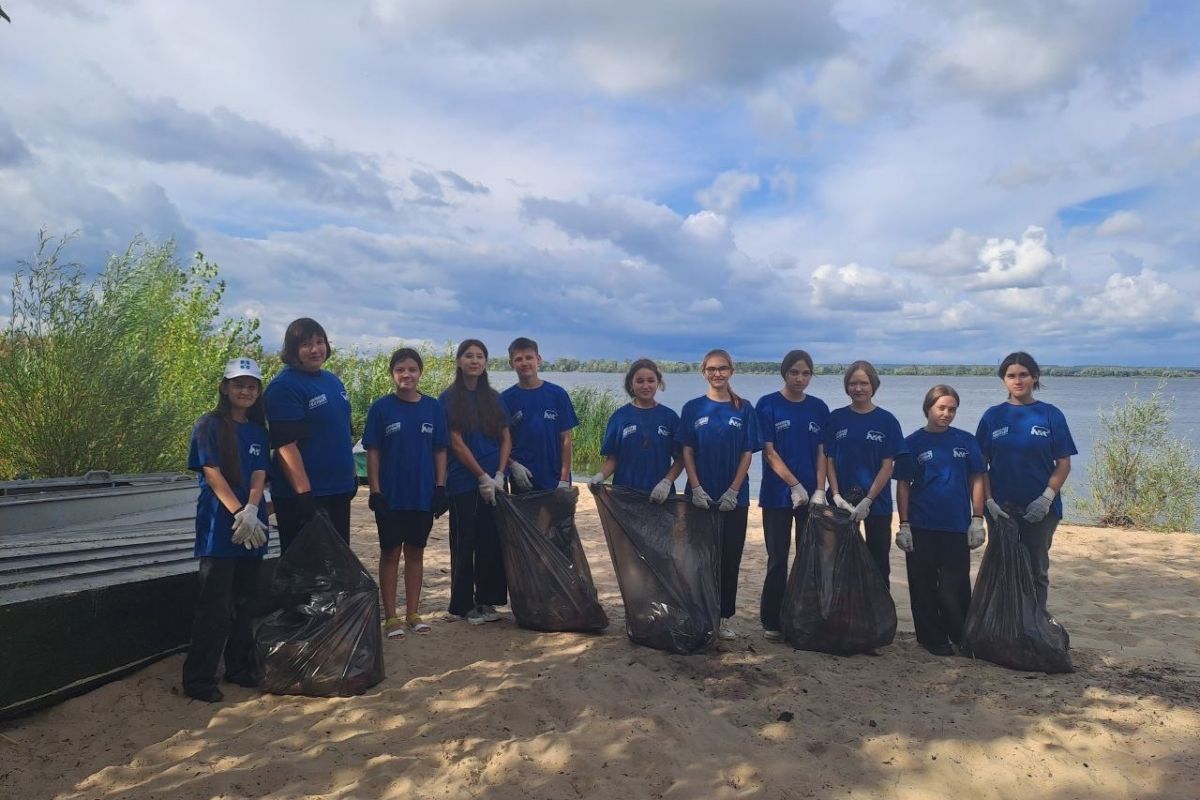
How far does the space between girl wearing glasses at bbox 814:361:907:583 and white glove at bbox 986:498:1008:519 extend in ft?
1.69

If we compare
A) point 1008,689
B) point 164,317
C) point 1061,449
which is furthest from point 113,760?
point 164,317

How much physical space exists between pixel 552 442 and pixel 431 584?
186 cm

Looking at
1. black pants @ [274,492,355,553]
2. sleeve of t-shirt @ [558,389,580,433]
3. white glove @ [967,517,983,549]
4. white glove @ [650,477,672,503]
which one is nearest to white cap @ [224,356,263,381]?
black pants @ [274,492,355,553]

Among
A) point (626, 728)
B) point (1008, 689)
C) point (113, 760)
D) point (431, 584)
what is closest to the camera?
point (113, 760)

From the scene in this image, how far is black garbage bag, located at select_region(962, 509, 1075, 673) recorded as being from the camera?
4.07 m

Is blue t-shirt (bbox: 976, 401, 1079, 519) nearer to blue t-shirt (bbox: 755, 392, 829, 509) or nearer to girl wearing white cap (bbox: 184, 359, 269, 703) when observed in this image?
blue t-shirt (bbox: 755, 392, 829, 509)

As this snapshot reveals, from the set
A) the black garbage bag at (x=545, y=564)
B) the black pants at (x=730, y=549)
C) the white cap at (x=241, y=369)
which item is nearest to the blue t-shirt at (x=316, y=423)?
the white cap at (x=241, y=369)

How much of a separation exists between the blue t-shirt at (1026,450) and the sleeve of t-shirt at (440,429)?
3.00 m

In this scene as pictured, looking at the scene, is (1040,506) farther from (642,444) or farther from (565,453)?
(565,453)

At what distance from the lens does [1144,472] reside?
1041 cm

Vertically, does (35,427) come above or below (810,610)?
above

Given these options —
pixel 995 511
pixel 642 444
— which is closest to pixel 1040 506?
pixel 995 511

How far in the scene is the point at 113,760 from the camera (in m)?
2.97

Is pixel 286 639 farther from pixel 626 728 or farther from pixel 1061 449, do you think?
pixel 1061 449
